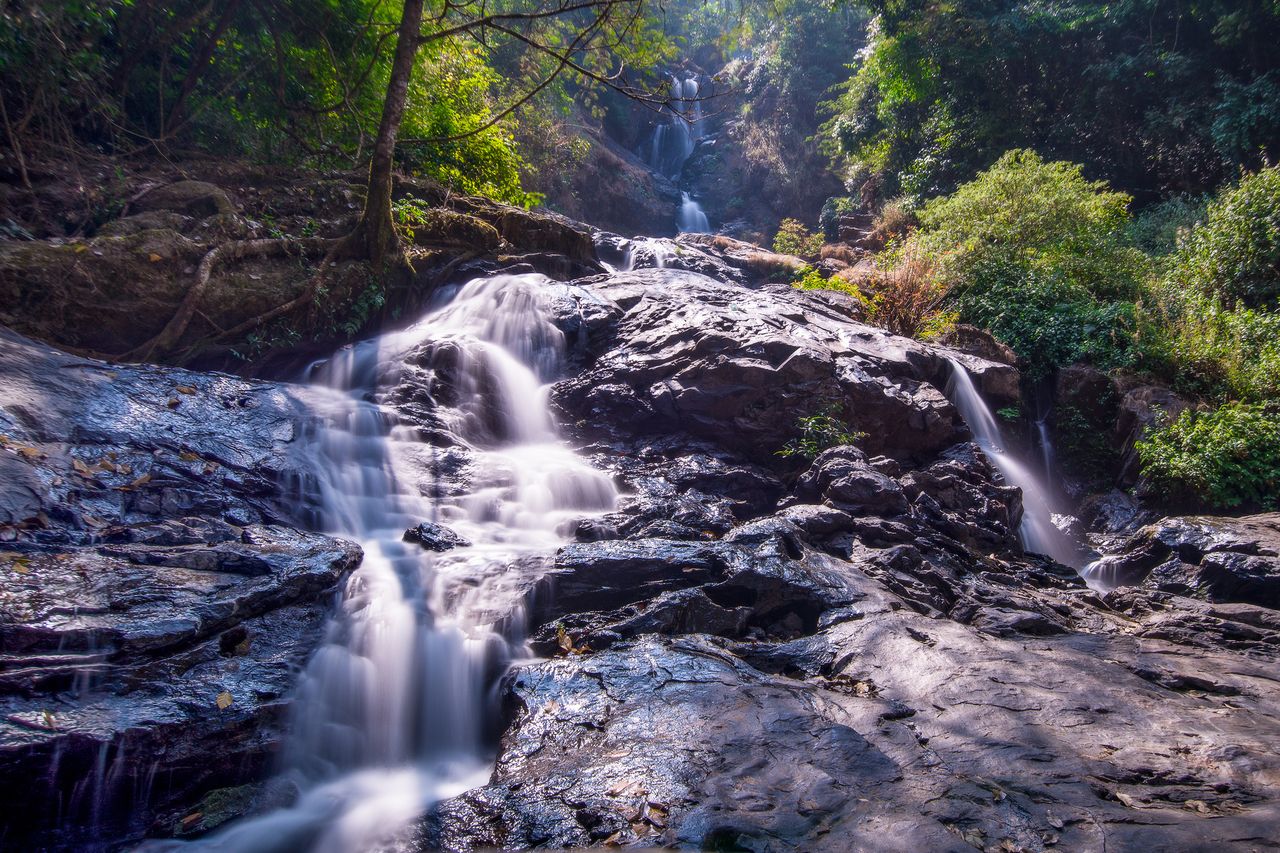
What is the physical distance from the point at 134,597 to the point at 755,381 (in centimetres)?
615

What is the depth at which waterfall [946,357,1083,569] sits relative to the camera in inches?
323

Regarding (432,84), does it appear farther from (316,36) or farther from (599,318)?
(599,318)

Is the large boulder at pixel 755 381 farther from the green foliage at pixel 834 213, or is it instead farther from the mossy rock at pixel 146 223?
the green foliage at pixel 834 213

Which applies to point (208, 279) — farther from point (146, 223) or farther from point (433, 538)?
point (433, 538)

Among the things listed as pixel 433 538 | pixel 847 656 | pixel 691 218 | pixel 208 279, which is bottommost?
pixel 847 656

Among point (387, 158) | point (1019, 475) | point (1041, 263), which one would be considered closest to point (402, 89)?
point (387, 158)

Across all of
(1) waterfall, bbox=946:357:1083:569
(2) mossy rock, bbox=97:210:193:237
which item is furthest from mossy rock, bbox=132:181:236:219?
(1) waterfall, bbox=946:357:1083:569

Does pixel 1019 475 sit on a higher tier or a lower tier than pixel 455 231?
lower

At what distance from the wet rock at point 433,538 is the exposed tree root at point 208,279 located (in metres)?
3.81

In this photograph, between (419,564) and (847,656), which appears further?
(419,564)

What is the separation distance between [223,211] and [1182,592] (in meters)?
11.1

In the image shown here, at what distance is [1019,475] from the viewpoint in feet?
29.8

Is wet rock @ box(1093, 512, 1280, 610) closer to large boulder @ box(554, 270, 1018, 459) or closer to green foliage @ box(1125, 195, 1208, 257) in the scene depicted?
large boulder @ box(554, 270, 1018, 459)

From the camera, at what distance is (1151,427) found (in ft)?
29.3
